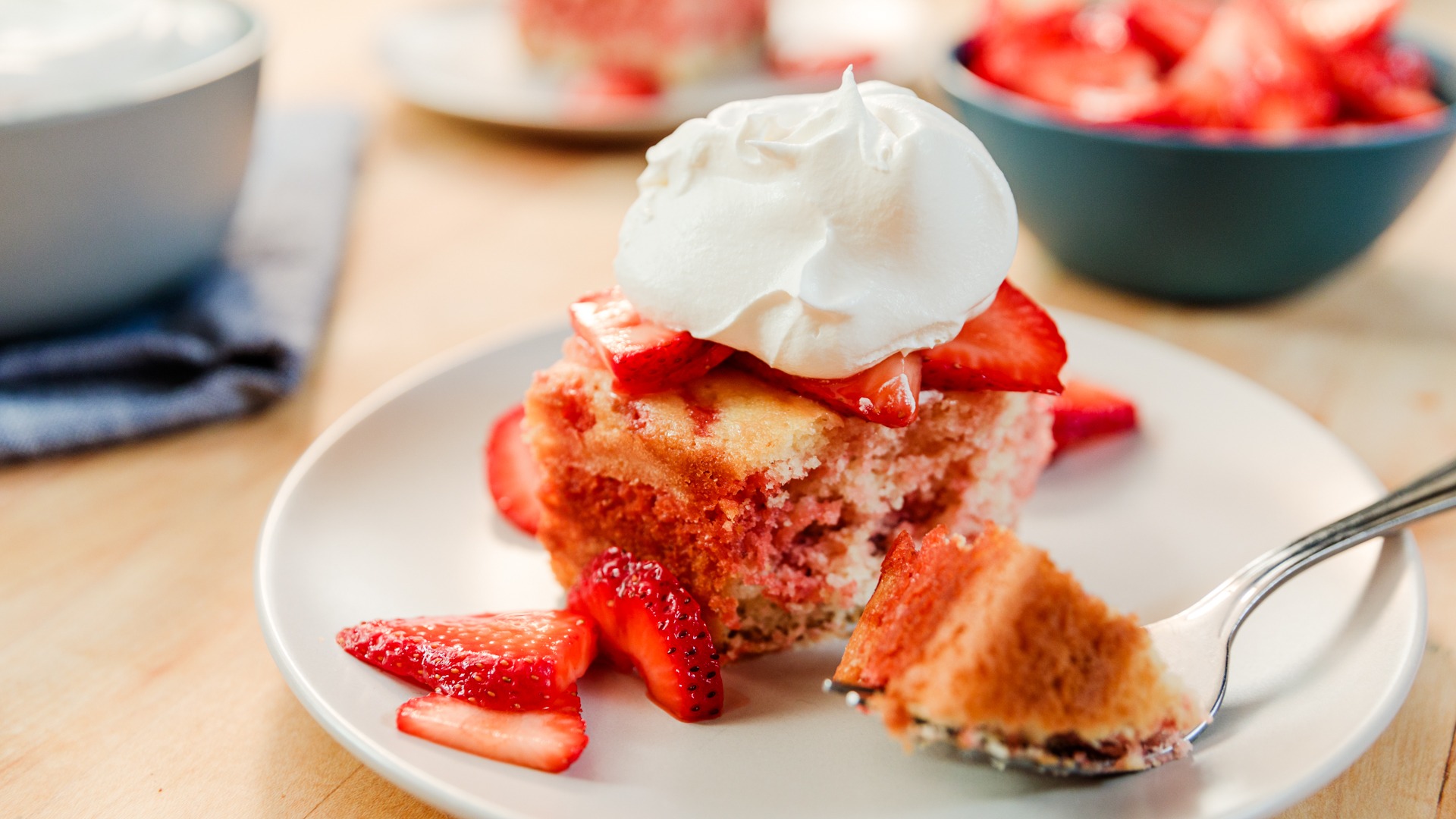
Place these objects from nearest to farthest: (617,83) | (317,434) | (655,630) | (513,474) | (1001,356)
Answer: (655,630), (1001,356), (513,474), (317,434), (617,83)

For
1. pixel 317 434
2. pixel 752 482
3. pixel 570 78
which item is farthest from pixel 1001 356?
pixel 570 78

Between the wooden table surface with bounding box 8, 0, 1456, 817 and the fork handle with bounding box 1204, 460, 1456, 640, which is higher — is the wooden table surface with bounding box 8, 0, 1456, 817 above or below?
below

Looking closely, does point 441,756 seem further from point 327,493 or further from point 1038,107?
point 1038,107

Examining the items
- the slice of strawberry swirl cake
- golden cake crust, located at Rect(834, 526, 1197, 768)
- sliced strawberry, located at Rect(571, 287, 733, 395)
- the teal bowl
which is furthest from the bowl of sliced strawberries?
golden cake crust, located at Rect(834, 526, 1197, 768)

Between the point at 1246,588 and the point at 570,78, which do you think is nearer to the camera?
the point at 1246,588

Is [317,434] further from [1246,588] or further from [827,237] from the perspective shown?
[1246,588]

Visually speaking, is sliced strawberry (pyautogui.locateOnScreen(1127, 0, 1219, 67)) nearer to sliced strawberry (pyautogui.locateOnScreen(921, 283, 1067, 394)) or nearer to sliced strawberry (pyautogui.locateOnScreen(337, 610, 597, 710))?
sliced strawberry (pyautogui.locateOnScreen(921, 283, 1067, 394))

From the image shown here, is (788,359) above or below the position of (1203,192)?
above
